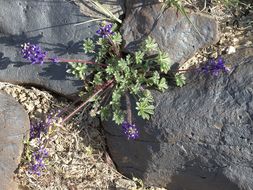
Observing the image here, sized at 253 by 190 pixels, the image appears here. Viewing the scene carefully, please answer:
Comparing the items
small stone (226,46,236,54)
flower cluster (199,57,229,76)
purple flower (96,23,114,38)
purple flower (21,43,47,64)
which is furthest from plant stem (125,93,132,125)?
small stone (226,46,236,54)

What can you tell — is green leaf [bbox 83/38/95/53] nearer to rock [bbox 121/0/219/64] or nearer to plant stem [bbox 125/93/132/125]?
rock [bbox 121/0/219/64]

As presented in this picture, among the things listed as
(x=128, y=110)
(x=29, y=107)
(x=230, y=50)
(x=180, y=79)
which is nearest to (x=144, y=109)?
(x=128, y=110)

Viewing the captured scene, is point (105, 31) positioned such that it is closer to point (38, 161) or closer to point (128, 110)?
point (128, 110)

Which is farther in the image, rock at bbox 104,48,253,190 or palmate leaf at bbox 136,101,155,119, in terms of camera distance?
palmate leaf at bbox 136,101,155,119

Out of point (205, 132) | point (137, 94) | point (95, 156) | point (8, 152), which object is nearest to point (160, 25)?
point (137, 94)

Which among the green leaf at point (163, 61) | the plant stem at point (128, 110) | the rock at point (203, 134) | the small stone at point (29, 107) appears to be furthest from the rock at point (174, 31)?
the small stone at point (29, 107)
